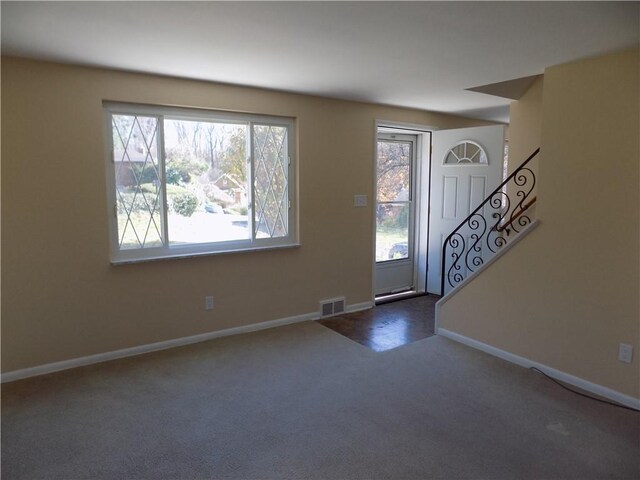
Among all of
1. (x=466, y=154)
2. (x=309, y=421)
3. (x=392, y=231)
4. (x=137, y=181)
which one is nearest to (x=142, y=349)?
(x=137, y=181)

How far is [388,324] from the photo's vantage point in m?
4.27

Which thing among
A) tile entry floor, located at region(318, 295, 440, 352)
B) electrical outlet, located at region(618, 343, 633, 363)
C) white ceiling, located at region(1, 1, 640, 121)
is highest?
white ceiling, located at region(1, 1, 640, 121)

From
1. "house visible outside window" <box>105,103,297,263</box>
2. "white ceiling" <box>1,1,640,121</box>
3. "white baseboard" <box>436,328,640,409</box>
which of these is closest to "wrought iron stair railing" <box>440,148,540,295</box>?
"white baseboard" <box>436,328,640,409</box>

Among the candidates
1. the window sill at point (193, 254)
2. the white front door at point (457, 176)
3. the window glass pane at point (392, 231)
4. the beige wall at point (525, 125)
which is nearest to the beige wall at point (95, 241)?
the window sill at point (193, 254)

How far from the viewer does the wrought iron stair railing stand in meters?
4.02

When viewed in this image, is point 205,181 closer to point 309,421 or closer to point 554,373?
point 309,421

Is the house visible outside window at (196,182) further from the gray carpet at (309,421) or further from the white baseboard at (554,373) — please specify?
the white baseboard at (554,373)

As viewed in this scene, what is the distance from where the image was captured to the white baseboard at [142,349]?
3.05 meters

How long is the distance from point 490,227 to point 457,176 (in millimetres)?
751

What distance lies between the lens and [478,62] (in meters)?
2.94

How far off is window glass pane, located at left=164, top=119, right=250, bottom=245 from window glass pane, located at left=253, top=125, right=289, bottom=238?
115 mm

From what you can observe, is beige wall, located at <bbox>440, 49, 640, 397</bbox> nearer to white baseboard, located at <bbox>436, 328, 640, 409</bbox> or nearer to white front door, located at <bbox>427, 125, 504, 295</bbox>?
white baseboard, located at <bbox>436, 328, 640, 409</bbox>

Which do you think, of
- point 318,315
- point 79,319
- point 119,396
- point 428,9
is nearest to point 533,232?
point 428,9

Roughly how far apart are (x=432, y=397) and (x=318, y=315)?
1801 mm
